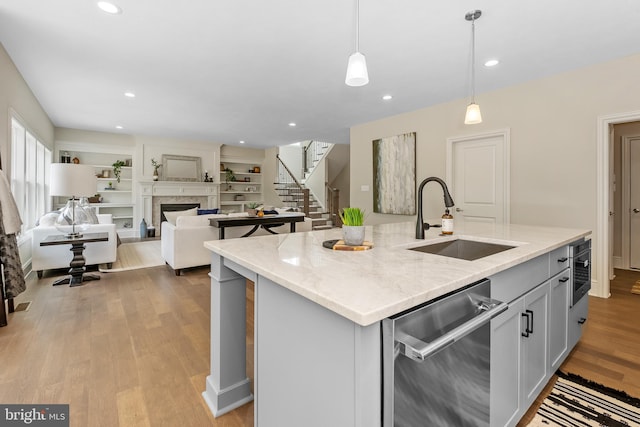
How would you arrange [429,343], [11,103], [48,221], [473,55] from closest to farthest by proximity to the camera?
[429,343] → [473,55] → [11,103] → [48,221]

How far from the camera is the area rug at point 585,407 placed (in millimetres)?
1512

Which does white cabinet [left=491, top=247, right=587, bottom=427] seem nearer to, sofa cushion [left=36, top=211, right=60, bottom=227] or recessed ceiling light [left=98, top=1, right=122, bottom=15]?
recessed ceiling light [left=98, top=1, right=122, bottom=15]

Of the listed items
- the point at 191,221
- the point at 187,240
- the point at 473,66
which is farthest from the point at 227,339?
the point at 473,66

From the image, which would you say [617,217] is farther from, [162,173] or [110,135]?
[110,135]

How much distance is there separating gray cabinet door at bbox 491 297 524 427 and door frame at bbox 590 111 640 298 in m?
2.89

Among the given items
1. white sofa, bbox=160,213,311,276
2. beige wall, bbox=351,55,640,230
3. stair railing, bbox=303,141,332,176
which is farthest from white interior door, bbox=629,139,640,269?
stair railing, bbox=303,141,332,176

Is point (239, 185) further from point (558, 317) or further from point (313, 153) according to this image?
point (558, 317)

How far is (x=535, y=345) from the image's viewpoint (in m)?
1.50

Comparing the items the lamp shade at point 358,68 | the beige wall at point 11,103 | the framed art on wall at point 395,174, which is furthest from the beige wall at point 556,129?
the beige wall at point 11,103

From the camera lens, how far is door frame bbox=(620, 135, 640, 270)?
14.5ft

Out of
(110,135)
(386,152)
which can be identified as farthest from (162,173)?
(386,152)

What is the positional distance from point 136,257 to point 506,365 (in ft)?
18.4

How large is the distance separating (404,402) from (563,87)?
4.20 metres

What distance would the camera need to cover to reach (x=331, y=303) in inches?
31.4
